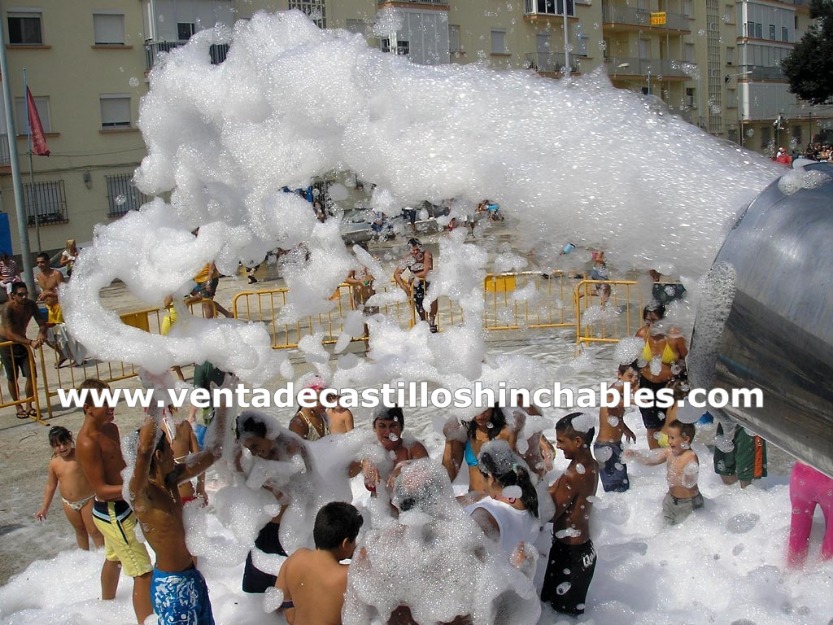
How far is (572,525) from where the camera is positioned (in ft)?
13.9

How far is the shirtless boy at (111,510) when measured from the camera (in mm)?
4727

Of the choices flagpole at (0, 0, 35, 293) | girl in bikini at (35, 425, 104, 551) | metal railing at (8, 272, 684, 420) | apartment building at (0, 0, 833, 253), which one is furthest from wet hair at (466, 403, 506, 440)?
apartment building at (0, 0, 833, 253)

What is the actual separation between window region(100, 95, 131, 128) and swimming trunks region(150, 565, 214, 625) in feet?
72.3

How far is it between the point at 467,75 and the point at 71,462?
3.96 meters

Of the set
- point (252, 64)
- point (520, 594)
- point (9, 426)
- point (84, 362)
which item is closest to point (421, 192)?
point (252, 64)

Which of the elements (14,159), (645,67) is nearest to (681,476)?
(14,159)

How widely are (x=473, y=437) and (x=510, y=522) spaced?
127 centimetres

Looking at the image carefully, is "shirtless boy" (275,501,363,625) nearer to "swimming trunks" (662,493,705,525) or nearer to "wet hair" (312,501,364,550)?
"wet hair" (312,501,364,550)

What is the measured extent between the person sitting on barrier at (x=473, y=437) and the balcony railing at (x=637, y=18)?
38.0ft

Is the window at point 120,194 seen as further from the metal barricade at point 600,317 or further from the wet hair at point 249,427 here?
the wet hair at point 249,427

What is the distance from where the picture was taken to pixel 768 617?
4406 mm

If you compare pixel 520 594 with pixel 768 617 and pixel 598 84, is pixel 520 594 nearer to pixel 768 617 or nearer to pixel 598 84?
pixel 768 617

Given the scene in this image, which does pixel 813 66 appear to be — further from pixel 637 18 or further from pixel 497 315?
pixel 497 315

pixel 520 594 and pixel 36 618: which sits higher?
pixel 520 594
